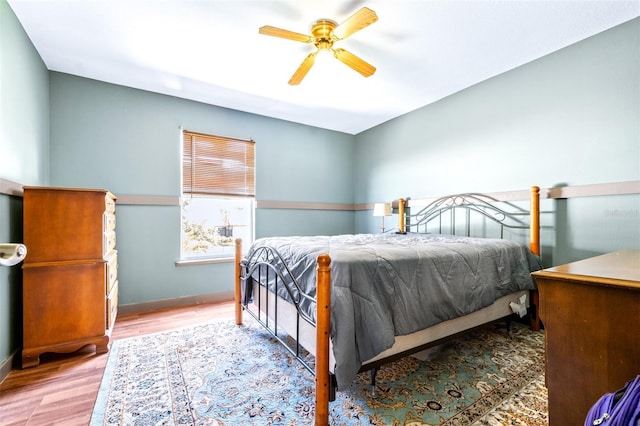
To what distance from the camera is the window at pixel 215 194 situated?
3.68m

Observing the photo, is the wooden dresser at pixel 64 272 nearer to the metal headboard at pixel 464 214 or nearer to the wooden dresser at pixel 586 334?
the wooden dresser at pixel 586 334

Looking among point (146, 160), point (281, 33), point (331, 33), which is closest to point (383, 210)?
point (331, 33)

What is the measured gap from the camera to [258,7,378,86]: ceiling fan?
1.89 metres

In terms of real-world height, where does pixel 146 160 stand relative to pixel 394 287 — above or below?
above

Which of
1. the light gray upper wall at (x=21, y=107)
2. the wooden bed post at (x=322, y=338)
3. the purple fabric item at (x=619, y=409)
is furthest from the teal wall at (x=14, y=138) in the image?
the purple fabric item at (x=619, y=409)

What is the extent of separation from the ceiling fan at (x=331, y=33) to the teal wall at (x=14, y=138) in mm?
1884

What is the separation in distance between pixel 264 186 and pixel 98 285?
239 cm

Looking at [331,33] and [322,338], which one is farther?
[331,33]

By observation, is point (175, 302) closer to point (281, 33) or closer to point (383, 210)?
point (383, 210)

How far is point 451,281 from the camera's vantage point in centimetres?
197

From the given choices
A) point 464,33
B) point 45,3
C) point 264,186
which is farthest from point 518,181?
point 45,3

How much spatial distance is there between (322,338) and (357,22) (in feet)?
6.67

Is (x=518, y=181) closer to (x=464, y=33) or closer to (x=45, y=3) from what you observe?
(x=464, y=33)

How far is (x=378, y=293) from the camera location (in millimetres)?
1618
